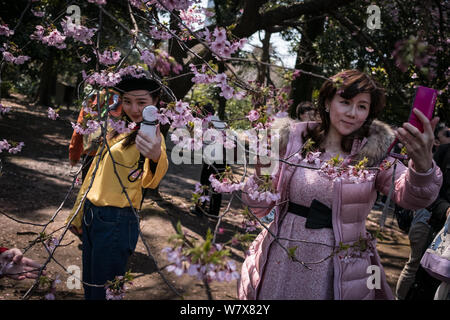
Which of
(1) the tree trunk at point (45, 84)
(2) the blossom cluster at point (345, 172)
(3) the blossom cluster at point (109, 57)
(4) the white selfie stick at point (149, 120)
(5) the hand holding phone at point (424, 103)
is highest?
(1) the tree trunk at point (45, 84)

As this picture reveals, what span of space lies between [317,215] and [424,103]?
0.76 m

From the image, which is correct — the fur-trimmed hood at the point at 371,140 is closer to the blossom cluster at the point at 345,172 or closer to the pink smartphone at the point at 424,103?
the blossom cluster at the point at 345,172

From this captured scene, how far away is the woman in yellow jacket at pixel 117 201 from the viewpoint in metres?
2.46

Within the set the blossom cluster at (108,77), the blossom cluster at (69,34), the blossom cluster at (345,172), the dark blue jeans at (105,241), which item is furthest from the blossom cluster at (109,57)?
the blossom cluster at (345,172)

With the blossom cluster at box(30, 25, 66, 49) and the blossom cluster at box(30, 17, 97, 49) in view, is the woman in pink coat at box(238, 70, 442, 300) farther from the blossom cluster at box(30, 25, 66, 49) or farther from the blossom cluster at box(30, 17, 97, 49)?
the blossom cluster at box(30, 25, 66, 49)

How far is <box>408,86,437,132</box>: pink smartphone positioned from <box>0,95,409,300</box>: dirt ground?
108 centimetres

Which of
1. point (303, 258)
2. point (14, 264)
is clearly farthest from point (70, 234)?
point (303, 258)

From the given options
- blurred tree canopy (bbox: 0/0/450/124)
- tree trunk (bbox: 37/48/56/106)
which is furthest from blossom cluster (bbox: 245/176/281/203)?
tree trunk (bbox: 37/48/56/106)

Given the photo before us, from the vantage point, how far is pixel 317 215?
2.04 metres

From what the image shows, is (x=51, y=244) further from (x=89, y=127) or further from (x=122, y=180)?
(x=89, y=127)

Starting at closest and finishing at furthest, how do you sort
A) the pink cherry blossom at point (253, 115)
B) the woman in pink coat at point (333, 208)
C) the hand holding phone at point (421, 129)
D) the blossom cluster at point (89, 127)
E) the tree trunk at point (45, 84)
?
the hand holding phone at point (421, 129)
the pink cherry blossom at point (253, 115)
the woman in pink coat at point (333, 208)
the blossom cluster at point (89, 127)
the tree trunk at point (45, 84)

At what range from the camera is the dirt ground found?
4164 mm
